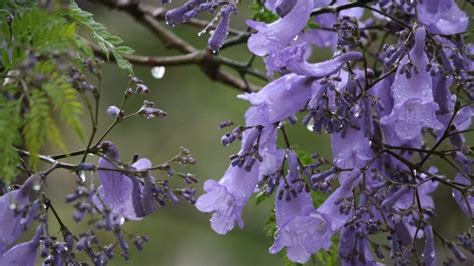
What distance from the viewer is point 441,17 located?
A: 1.55m

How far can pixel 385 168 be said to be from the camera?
1.60 meters

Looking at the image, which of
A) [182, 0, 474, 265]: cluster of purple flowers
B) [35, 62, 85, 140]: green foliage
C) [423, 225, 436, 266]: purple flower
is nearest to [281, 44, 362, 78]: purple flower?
[182, 0, 474, 265]: cluster of purple flowers

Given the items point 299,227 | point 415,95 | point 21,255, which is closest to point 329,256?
point 299,227

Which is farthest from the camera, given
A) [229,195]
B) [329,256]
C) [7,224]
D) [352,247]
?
[329,256]

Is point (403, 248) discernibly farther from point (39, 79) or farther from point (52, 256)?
point (39, 79)

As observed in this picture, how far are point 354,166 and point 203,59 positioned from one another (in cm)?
81

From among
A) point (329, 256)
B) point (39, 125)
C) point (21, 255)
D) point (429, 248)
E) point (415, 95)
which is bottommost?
point (329, 256)

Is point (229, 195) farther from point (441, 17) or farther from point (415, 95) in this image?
point (441, 17)

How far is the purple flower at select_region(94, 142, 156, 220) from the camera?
4.17 feet

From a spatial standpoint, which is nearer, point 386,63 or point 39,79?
point 39,79

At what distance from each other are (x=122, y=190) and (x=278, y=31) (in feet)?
1.27

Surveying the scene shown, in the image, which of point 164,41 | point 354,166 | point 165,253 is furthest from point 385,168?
point 165,253

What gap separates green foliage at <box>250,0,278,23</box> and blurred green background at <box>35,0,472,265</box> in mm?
1927

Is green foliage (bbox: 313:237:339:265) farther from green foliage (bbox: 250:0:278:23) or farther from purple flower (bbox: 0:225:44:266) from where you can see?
purple flower (bbox: 0:225:44:266)
